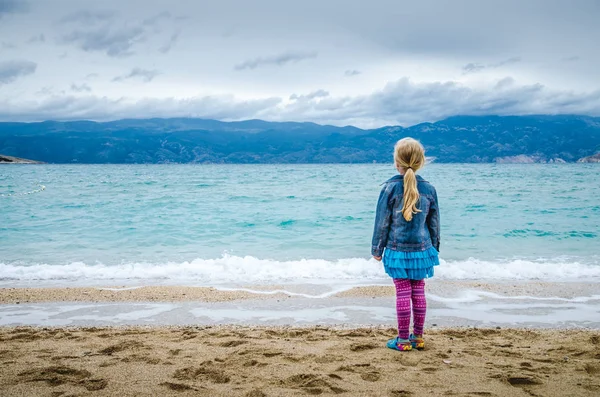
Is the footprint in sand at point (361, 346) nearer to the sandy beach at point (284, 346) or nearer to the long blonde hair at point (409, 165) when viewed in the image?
the sandy beach at point (284, 346)

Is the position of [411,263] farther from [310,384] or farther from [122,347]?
[122,347]

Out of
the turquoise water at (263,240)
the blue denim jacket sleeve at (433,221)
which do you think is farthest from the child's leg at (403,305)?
the turquoise water at (263,240)

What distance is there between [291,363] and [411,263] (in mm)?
1518

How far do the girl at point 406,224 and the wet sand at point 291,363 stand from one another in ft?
2.10

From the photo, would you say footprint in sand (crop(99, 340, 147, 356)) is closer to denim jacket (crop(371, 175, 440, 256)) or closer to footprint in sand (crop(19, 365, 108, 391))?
footprint in sand (crop(19, 365, 108, 391))

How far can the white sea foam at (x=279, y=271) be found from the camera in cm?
938

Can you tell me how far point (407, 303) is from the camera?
4.73 meters

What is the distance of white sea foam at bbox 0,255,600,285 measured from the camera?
938 centimetres

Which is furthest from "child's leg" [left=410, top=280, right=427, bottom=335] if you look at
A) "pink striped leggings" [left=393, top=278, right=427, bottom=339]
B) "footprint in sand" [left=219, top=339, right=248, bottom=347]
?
"footprint in sand" [left=219, top=339, right=248, bottom=347]

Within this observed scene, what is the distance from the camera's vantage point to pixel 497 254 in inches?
484

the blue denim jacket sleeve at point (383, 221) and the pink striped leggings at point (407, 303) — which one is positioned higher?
the blue denim jacket sleeve at point (383, 221)

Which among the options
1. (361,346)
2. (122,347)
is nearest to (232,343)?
(122,347)

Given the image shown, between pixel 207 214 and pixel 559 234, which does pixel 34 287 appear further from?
pixel 559 234

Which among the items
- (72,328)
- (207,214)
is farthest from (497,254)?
(207,214)
